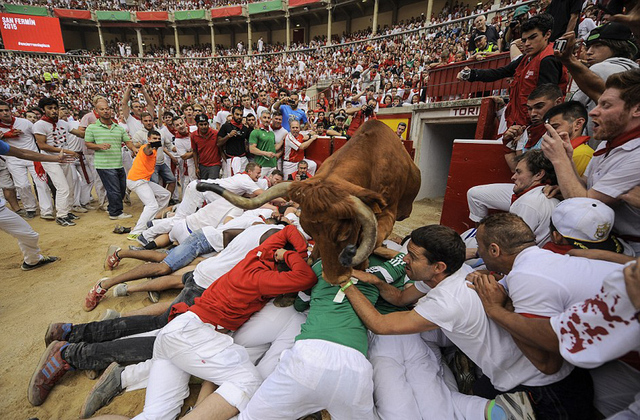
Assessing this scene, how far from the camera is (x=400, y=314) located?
2.16 metres

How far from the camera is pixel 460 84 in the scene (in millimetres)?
8016

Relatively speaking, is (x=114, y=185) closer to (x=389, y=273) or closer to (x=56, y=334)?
(x=56, y=334)

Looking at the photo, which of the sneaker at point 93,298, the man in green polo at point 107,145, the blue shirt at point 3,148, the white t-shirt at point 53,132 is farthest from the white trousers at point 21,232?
the white t-shirt at point 53,132

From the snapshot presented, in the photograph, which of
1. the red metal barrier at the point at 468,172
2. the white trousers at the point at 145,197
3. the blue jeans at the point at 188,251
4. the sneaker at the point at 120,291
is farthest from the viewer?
the white trousers at the point at 145,197

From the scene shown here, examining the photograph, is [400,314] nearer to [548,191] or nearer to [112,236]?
[548,191]

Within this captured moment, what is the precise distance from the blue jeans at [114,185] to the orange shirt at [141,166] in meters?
0.90

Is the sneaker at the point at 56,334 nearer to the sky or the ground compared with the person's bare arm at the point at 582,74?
nearer to the ground

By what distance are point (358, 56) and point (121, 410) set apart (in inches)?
1129

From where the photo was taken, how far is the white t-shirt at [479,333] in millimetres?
1937

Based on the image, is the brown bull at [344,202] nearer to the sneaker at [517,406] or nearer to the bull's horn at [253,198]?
the bull's horn at [253,198]

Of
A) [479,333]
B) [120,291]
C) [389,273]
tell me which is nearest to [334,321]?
[389,273]

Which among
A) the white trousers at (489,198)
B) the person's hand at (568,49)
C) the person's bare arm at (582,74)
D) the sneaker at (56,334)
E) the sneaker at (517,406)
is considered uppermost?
the person's hand at (568,49)

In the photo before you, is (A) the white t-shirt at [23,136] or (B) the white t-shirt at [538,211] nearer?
(B) the white t-shirt at [538,211]

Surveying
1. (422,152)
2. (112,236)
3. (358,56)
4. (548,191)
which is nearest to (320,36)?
(358,56)
